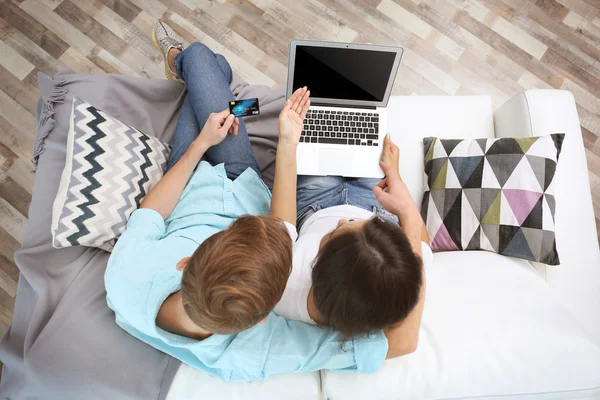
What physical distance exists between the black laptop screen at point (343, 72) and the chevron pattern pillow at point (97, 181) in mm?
578

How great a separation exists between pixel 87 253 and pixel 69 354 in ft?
1.01

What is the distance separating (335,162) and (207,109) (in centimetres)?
48

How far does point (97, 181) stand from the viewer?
1094 mm

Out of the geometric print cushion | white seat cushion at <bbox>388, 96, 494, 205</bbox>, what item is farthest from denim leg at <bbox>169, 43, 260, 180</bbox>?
the geometric print cushion

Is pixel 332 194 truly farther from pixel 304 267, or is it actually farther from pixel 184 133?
pixel 184 133

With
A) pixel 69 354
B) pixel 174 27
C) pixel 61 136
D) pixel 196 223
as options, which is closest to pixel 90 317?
pixel 69 354

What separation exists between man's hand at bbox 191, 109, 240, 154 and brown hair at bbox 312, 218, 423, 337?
24.2 inches

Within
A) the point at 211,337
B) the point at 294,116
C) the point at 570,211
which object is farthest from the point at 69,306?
the point at 570,211

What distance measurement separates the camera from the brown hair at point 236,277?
653 millimetres

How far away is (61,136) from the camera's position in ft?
4.09

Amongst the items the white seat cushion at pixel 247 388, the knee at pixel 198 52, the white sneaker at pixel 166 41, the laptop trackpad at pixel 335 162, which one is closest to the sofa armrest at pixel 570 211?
the laptop trackpad at pixel 335 162

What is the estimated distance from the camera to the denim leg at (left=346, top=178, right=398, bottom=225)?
1262 millimetres

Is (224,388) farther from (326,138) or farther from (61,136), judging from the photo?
(61,136)

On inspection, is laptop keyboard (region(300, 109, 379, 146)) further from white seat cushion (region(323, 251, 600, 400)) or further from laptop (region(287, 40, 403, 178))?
white seat cushion (region(323, 251, 600, 400))
